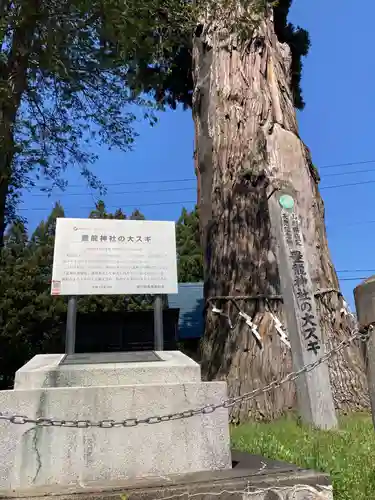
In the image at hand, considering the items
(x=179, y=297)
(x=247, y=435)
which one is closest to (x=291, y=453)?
(x=247, y=435)

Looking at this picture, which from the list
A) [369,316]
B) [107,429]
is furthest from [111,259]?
[369,316]

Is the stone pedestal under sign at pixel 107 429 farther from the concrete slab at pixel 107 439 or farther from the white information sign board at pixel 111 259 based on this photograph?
the white information sign board at pixel 111 259

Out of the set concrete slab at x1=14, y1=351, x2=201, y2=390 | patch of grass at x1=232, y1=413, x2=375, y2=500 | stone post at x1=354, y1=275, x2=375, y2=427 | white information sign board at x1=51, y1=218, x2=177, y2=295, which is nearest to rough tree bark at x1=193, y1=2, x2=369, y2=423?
patch of grass at x1=232, y1=413, x2=375, y2=500

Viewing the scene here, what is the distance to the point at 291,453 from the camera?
324cm

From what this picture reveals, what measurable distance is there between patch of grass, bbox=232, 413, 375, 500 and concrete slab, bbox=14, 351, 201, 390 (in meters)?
0.94

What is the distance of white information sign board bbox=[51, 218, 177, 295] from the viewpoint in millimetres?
3730

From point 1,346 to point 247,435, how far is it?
45.0 ft

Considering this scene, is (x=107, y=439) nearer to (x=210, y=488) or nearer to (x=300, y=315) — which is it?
(x=210, y=488)

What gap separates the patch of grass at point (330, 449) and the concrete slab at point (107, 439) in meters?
0.66

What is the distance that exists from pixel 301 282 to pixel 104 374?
269cm

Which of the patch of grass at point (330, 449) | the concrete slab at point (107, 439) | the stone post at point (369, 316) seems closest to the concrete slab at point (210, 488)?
the concrete slab at point (107, 439)

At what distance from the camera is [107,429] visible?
2.73 meters

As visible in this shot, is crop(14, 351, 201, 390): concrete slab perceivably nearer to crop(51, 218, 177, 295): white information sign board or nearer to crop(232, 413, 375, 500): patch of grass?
crop(51, 218, 177, 295): white information sign board

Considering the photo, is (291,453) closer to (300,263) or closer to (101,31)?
(300,263)
